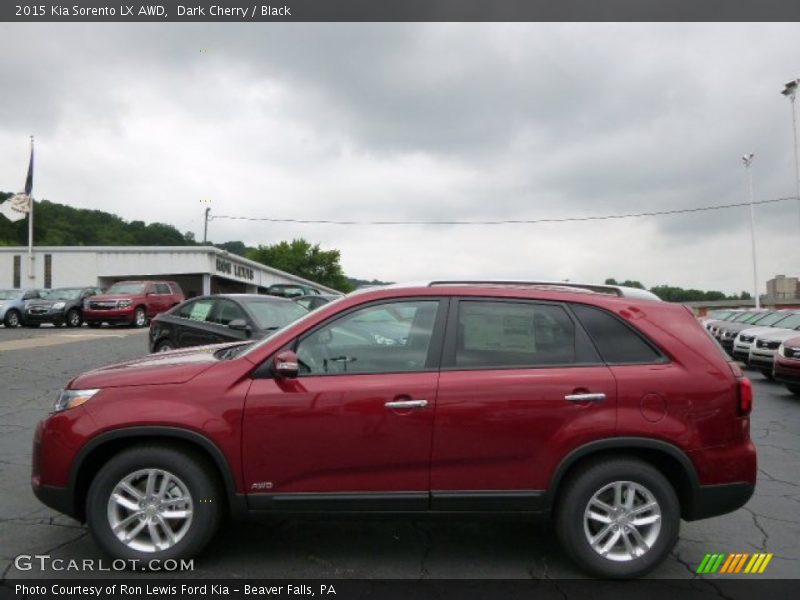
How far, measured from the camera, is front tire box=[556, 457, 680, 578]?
366cm

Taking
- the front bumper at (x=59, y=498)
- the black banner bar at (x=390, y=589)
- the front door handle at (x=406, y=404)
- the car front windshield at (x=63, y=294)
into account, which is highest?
the car front windshield at (x=63, y=294)

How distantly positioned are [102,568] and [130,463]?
25.6 inches

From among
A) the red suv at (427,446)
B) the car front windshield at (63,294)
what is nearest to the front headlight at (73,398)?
the red suv at (427,446)

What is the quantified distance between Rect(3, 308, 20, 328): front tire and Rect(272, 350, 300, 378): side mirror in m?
24.5

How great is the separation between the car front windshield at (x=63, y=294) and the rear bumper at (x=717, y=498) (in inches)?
1001

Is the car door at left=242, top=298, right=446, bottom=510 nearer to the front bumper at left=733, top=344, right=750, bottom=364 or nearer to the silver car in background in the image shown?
the front bumper at left=733, top=344, right=750, bottom=364

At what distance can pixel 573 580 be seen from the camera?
12.2 ft

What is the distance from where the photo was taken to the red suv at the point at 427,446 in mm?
3652

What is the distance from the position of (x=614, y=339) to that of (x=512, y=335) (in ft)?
1.93

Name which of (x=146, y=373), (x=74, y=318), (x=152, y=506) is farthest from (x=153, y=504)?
(x=74, y=318)

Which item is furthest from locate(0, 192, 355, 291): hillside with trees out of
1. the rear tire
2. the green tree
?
the rear tire

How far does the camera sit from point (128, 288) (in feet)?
79.7

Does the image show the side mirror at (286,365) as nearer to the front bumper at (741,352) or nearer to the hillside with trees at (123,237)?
the front bumper at (741,352)

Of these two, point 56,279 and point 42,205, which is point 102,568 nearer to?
point 56,279
